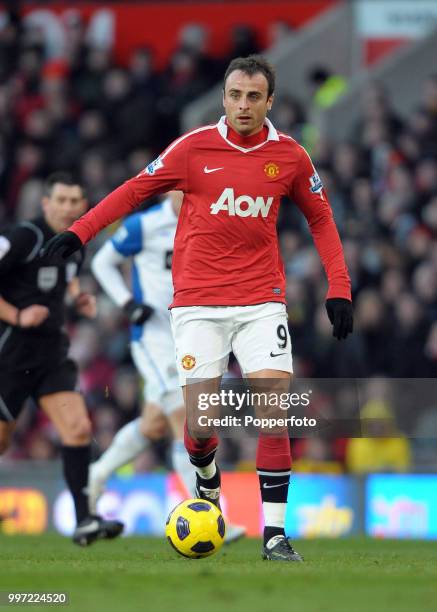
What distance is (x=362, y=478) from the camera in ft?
41.7

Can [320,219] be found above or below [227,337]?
above

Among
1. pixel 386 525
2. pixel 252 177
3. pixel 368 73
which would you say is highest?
pixel 368 73

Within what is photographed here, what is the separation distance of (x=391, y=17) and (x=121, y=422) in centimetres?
679

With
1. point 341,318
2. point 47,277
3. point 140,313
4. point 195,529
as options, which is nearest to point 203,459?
point 195,529

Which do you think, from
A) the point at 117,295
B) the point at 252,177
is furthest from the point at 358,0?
the point at 252,177

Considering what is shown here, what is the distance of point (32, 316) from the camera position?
9055 mm

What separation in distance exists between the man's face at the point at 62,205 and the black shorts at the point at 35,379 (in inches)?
29.1

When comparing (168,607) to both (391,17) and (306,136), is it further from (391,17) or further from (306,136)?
(391,17)

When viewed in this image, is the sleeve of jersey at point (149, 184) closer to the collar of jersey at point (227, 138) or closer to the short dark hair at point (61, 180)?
the collar of jersey at point (227, 138)

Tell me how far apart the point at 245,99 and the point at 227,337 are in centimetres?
116

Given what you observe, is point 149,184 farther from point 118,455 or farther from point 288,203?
point 288,203

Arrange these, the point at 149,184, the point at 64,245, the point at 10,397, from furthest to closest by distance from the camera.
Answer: the point at 10,397 → the point at 149,184 → the point at 64,245

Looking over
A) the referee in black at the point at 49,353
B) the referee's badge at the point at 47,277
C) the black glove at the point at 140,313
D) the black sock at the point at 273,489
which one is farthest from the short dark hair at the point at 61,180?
the black sock at the point at 273,489

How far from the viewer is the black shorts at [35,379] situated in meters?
9.27
